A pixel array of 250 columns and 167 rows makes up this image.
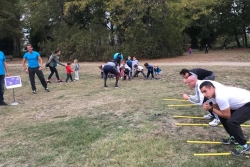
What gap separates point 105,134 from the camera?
5391 millimetres

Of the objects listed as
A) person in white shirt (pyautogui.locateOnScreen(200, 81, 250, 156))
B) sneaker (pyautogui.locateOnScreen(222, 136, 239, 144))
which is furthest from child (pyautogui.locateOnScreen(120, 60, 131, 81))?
person in white shirt (pyautogui.locateOnScreen(200, 81, 250, 156))

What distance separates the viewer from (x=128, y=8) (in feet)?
81.1

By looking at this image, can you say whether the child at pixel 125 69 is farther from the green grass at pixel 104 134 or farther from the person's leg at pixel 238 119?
the person's leg at pixel 238 119

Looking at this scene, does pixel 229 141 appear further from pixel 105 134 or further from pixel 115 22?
pixel 115 22

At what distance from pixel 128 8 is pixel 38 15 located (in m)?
13.3

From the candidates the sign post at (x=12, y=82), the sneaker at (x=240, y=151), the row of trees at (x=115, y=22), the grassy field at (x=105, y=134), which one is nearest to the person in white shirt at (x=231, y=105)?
the sneaker at (x=240, y=151)

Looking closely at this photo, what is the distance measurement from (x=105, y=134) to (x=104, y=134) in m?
0.02

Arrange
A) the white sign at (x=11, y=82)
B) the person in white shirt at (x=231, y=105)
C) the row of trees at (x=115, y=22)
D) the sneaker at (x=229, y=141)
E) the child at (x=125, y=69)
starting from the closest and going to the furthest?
the person in white shirt at (x=231, y=105)
the sneaker at (x=229, y=141)
the white sign at (x=11, y=82)
the child at (x=125, y=69)
the row of trees at (x=115, y=22)

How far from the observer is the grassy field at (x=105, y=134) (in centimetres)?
427

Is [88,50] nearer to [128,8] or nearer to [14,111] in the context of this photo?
[128,8]

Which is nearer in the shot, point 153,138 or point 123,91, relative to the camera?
point 153,138

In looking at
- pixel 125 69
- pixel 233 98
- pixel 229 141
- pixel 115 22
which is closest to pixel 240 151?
pixel 229 141

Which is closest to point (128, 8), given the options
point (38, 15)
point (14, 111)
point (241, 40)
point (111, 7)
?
point (111, 7)

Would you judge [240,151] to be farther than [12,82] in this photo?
No
